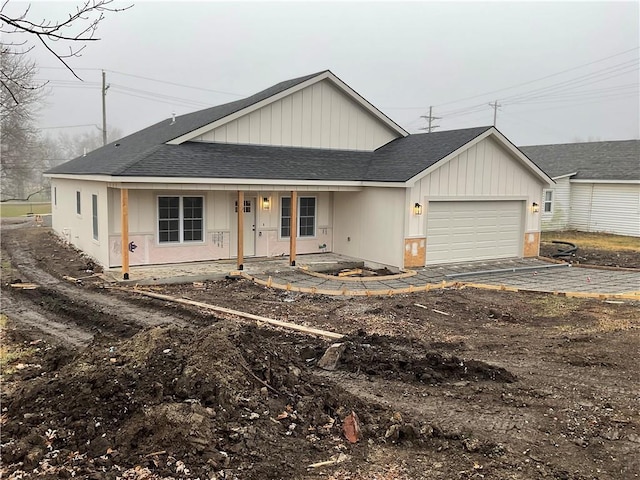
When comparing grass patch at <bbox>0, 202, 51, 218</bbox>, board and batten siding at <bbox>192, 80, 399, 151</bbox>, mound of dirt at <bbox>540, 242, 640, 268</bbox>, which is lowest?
mound of dirt at <bbox>540, 242, 640, 268</bbox>

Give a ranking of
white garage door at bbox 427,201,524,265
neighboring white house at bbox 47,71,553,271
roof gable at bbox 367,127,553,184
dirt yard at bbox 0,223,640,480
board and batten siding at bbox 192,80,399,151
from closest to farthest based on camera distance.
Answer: dirt yard at bbox 0,223,640,480 → neighboring white house at bbox 47,71,553,271 → roof gable at bbox 367,127,553,184 → white garage door at bbox 427,201,524,265 → board and batten siding at bbox 192,80,399,151

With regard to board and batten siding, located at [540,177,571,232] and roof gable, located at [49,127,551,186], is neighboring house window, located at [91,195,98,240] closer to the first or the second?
roof gable, located at [49,127,551,186]

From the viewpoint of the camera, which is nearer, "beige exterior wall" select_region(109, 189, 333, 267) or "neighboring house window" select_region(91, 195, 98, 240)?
"beige exterior wall" select_region(109, 189, 333, 267)

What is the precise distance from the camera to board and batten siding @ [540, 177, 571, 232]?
1125 inches

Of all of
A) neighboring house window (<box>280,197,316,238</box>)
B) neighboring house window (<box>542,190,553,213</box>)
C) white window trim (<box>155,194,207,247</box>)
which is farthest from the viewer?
neighboring house window (<box>542,190,553,213</box>)

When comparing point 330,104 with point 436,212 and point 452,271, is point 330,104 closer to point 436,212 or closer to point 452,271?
point 436,212

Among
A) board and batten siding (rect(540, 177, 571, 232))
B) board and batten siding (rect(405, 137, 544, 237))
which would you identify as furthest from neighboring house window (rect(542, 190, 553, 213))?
board and batten siding (rect(405, 137, 544, 237))

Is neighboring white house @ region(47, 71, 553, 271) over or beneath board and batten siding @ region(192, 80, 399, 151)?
beneath

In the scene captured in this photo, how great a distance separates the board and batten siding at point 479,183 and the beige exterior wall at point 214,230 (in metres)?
3.49

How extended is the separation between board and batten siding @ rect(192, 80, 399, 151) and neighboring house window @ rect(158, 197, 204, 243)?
2.21m

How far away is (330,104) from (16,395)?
14.2m

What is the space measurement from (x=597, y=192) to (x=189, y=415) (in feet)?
95.4

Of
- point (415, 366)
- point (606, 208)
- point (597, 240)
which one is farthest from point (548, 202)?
point (415, 366)

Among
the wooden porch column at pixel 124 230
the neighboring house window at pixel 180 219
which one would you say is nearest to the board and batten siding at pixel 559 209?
the neighboring house window at pixel 180 219
